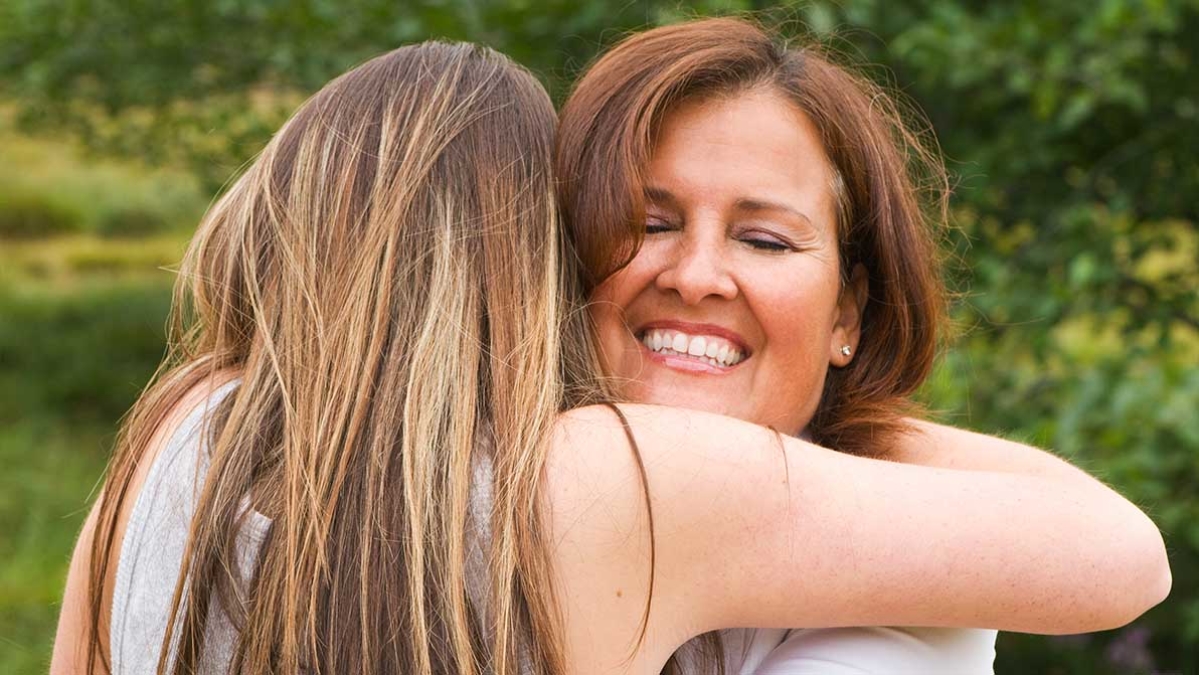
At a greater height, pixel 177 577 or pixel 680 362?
pixel 680 362

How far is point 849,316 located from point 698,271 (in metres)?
0.43

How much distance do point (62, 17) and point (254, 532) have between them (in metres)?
4.86

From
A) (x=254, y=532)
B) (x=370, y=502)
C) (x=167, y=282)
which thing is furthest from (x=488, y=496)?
(x=167, y=282)

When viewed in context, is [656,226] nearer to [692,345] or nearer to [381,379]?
[692,345]

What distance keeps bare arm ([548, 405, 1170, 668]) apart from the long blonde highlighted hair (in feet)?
0.22

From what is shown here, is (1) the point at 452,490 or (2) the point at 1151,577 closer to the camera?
(1) the point at 452,490

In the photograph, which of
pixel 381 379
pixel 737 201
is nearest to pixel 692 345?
pixel 737 201

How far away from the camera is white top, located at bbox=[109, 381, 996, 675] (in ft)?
5.50

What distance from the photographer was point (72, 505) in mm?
7047

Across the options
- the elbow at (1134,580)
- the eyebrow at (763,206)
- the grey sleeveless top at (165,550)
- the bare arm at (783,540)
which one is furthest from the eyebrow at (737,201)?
the elbow at (1134,580)

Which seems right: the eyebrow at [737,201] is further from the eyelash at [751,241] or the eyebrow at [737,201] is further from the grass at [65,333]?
the grass at [65,333]

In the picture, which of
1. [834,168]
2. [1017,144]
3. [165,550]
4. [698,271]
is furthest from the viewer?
[1017,144]

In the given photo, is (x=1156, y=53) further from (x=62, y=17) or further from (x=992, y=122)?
(x=62, y=17)

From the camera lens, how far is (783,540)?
1.70m
